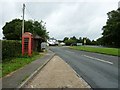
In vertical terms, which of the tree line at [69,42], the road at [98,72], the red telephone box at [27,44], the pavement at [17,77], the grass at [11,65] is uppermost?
the tree line at [69,42]

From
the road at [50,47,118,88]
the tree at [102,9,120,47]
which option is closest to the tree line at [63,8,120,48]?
the tree at [102,9,120,47]

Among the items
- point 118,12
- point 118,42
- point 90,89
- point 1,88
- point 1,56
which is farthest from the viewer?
point 118,12

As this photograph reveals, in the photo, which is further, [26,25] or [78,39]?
[78,39]

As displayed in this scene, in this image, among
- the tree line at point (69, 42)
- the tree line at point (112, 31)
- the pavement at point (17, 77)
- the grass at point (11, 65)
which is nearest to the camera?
the pavement at point (17, 77)

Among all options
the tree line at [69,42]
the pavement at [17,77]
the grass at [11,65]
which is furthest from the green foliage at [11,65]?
the tree line at [69,42]

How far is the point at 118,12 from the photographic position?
10156 centimetres

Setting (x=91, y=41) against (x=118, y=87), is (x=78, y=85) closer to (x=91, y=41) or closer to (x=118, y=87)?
(x=118, y=87)

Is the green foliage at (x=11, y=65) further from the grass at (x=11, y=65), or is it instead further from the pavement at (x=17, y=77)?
the pavement at (x=17, y=77)

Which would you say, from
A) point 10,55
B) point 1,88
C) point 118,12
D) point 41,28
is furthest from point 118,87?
point 118,12

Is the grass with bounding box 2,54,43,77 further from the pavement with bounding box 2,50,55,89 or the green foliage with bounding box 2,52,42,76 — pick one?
the pavement with bounding box 2,50,55,89

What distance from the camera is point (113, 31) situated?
87250 mm

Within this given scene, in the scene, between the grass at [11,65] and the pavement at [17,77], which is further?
the grass at [11,65]

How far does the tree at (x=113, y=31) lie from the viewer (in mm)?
85875

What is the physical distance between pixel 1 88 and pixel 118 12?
308 feet
